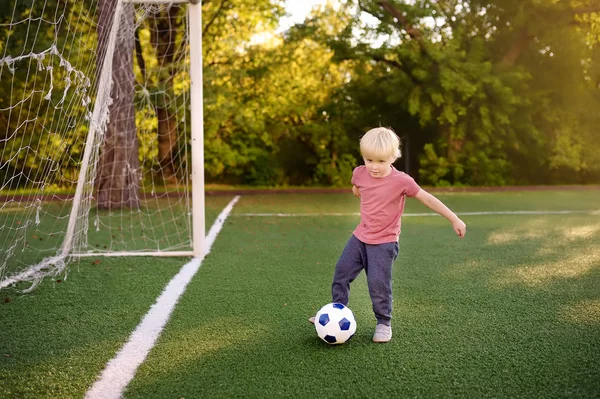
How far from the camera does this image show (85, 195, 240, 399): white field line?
300 cm

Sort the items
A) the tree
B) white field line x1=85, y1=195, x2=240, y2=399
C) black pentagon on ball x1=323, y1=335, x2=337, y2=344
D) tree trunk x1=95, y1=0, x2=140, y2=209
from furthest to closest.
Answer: the tree < tree trunk x1=95, y1=0, x2=140, y2=209 < black pentagon on ball x1=323, y1=335, x2=337, y2=344 < white field line x1=85, y1=195, x2=240, y2=399

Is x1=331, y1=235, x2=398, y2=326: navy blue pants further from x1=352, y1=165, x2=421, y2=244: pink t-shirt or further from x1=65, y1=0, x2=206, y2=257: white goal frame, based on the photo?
x1=65, y1=0, x2=206, y2=257: white goal frame

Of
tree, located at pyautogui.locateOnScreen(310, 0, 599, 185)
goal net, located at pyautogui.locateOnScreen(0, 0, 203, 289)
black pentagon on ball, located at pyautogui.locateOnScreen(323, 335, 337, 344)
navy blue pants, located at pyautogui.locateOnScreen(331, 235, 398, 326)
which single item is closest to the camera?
black pentagon on ball, located at pyautogui.locateOnScreen(323, 335, 337, 344)

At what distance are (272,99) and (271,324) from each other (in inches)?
605

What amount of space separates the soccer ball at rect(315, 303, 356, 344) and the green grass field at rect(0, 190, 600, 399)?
0.22ft

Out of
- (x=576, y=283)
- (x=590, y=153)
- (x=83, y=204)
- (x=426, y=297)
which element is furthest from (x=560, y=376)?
(x=590, y=153)

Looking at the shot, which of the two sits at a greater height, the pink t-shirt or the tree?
the tree

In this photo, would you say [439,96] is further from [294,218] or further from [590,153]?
[294,218]

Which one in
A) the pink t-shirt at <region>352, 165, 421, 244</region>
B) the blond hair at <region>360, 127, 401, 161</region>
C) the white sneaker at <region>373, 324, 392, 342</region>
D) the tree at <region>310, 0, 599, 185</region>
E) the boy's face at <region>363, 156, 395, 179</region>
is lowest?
the white sneaker at <region>373, 324, 392, 342</region>

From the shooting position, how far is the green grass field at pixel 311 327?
3043 millimetres

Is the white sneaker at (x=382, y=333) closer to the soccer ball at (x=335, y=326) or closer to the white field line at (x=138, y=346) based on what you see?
the soccer ball at (x=335, y=326)

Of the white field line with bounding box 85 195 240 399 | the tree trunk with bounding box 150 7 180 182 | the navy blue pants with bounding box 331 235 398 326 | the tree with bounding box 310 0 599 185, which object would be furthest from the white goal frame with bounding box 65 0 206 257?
the tree with bounding box 310 0 599 185

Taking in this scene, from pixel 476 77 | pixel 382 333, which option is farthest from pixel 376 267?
pixel 476 77

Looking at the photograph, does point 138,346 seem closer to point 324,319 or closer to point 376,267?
point 324,319
